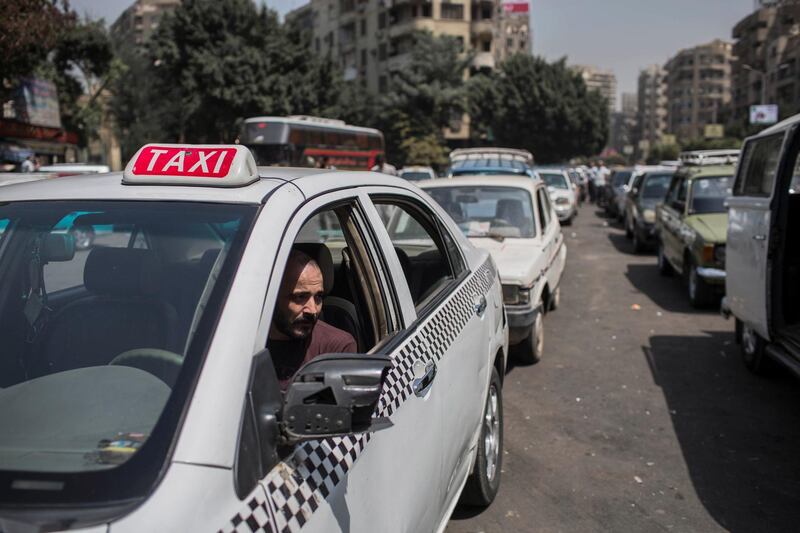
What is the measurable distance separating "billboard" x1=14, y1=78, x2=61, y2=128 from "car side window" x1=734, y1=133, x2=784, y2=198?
22113 mm

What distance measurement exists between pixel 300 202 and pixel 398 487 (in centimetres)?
92

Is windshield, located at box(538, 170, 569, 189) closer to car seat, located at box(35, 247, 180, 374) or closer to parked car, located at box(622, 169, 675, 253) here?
→ parked car, located at box(622, 169, 675, 253)

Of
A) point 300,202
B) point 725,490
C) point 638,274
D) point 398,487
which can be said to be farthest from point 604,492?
point 638,274

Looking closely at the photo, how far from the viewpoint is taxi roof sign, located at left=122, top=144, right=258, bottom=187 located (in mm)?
2283

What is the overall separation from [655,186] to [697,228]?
807 cm

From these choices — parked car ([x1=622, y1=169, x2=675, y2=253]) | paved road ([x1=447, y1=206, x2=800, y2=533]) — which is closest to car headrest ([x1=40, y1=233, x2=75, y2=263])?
paved road ([x1=447, y1=206, x2=800, y2=533])

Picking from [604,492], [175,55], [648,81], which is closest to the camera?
[604,492]

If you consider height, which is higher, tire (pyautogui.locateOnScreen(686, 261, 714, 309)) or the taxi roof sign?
the taxi roof sign

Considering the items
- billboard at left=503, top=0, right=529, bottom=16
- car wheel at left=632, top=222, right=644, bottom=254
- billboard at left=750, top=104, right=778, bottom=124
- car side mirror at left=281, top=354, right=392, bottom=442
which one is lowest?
car wheel at left=632, top=222, right=644, bottom=254

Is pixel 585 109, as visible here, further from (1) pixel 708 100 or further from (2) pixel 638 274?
(1) pixel 708 100

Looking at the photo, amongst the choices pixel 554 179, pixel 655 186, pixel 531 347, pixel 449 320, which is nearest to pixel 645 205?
pixel 655 186

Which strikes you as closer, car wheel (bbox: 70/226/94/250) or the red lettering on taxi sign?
the red lettering on taxi sign

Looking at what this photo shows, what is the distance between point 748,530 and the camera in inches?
154

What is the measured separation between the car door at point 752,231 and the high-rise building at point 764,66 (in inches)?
2580
